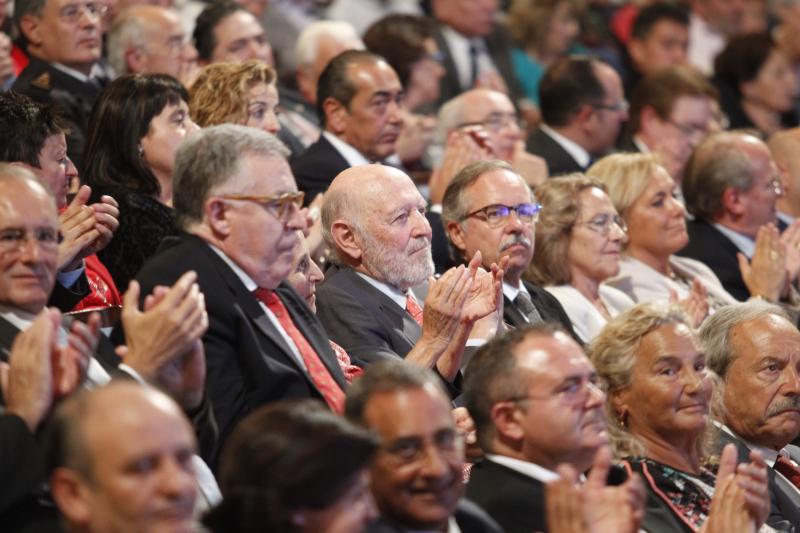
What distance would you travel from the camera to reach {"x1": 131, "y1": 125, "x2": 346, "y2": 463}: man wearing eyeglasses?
3.56 metres

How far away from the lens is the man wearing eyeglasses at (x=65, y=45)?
220 inches

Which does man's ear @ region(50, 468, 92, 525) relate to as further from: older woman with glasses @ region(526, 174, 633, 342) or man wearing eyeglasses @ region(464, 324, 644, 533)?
older woman with glasses @ region(526, 174, 633, 342)

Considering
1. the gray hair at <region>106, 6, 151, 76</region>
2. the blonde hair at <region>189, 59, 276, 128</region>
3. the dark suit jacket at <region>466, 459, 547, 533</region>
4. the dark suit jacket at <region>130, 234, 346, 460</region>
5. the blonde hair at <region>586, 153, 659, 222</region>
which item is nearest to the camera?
the dark suit jacket at <region>466, 459, 547, 533</region>

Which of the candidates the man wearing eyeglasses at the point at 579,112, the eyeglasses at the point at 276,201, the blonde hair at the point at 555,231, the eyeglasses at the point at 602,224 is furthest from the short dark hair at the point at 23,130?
the man wearing eyeglasses at the point at 579,112

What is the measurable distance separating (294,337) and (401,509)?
0.77m

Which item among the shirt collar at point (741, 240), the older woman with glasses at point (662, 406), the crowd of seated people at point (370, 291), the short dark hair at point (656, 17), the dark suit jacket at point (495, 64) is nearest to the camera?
the crowd of seated people at point (370, 291)

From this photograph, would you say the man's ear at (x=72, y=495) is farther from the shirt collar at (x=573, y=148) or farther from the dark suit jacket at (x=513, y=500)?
the shirt collar at (x=573, y=148)

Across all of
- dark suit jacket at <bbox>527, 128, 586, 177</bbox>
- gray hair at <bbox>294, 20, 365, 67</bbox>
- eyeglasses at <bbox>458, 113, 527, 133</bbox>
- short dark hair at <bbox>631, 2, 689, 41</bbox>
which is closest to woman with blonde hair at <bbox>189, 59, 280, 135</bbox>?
eyeglasses at <bbox>458, 113, 527, 133</bbox>

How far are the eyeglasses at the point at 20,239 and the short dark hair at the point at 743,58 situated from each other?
5.97m

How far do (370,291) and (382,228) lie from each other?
7.4 inches

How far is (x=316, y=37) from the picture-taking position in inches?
273

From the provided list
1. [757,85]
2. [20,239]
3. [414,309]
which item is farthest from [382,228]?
[757,85]

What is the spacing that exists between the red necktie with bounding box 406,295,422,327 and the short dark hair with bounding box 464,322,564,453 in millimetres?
1017

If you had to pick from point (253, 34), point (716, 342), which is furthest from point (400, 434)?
point (253, 34)
